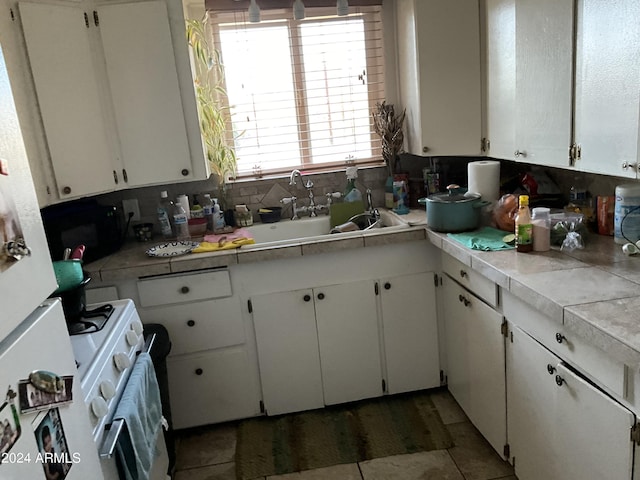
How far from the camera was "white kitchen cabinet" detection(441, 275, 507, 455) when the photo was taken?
6.48ft

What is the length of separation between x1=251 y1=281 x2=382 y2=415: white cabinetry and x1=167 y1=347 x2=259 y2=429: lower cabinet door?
95 mm

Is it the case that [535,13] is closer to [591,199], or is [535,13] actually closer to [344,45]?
[591,199]

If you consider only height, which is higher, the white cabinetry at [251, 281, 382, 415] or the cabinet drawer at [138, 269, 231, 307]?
the cabinet drawer at [138, 269, 231, 307]

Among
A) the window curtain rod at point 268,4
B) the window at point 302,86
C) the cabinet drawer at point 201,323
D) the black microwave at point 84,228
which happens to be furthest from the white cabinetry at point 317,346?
the window curtain rod at point 268,4

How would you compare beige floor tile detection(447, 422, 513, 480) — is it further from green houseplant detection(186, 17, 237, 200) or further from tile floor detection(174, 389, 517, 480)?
green houseplant detection(186, 17, 237, 200)

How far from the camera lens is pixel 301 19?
9.13 ft

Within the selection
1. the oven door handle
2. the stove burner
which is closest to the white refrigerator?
the oven door handle

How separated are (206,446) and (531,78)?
2139 millimetres

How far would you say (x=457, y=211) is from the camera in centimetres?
227

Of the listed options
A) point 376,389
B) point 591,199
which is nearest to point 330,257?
point 376,389

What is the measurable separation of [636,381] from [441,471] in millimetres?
1121

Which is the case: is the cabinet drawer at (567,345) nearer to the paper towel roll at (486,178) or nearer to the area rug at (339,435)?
the paper towel roll at (486,178)

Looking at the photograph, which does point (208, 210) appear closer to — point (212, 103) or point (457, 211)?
point (212, 103)

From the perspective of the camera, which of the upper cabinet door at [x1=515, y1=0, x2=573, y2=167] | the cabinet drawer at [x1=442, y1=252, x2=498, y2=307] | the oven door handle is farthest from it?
the cabinet drawer at [x1=442, y1=252, x2=498, y2=307]
